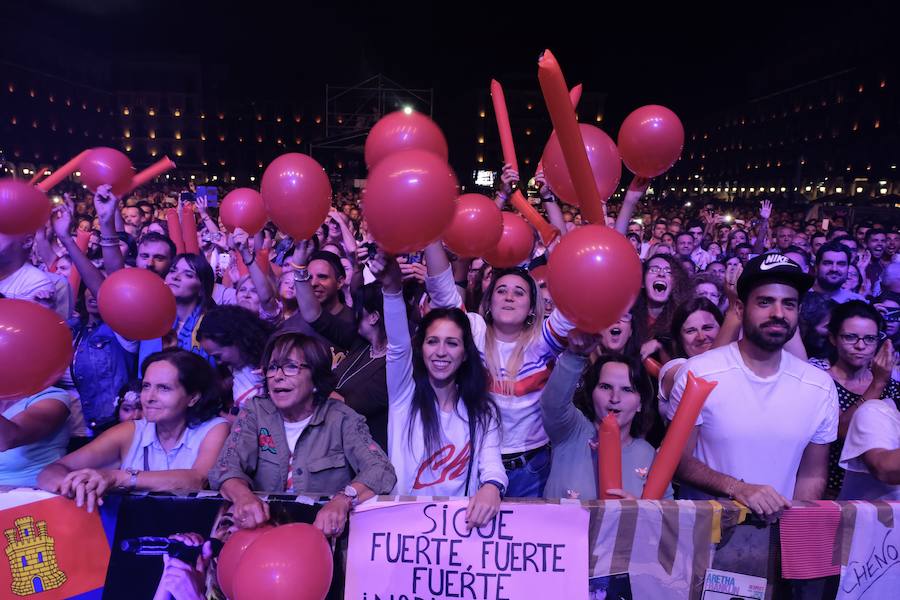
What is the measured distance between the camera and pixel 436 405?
2.38 m

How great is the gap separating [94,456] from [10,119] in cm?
4897

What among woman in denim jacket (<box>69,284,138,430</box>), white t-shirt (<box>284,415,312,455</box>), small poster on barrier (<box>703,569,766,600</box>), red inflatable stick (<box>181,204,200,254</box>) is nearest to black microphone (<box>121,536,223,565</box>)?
white t-shirt (<box>284,415,312,455</box>)

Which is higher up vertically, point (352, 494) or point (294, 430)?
point (294, 430)

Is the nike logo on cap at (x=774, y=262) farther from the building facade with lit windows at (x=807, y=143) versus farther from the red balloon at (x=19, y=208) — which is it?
the building facade with lit windows at (x=807, y=143)

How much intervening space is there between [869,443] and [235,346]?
271cm

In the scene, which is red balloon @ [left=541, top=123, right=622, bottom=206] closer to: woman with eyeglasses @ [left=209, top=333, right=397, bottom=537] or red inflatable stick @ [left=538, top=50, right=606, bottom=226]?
red inflatable stick @ [left=538, top=50, right=606, bottom=226]

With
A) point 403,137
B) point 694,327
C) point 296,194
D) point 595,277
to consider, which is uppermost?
point 403,137

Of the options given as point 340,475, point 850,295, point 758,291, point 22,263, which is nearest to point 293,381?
point 340,475

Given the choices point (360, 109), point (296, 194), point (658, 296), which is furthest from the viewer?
point (360, 109)

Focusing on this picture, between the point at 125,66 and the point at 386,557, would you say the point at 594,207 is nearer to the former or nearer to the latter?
the point at 386,557

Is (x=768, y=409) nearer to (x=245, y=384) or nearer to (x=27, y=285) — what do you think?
(x=245, y=384)

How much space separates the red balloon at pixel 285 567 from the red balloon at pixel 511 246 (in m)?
2.53

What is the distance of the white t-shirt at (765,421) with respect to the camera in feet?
7.36

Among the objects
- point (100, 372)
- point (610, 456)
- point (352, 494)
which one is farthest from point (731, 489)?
point (100, 372)
